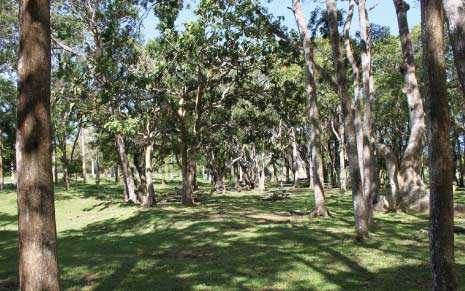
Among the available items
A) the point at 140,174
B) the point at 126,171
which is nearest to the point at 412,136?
the point at 126,171

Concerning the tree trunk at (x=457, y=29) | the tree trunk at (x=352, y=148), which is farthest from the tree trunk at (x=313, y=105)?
the tree trunk at (x=457, y=29)

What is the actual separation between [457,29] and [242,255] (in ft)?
20.4

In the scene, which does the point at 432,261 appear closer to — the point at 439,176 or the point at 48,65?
the point at 439,176

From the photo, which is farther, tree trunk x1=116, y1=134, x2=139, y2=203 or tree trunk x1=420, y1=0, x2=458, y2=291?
tree trunk x1=116, y1=134, x2=139, y2=203

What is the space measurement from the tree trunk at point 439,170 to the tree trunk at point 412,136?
37.9 feet

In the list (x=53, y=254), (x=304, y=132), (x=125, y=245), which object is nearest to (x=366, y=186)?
(x=125, y=245)

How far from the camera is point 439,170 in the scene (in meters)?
4.61

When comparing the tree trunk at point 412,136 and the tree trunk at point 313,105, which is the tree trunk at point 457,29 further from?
the tree trunk at point 412,136

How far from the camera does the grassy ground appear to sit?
7.36 metres

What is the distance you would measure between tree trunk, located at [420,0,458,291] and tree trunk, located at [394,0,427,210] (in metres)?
11.5

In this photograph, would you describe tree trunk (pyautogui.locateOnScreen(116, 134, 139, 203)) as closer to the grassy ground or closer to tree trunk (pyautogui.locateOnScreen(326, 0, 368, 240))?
the grassy ground

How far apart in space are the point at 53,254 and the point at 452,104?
35619 mm

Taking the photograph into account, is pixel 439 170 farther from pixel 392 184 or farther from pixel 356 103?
pixel 392 184

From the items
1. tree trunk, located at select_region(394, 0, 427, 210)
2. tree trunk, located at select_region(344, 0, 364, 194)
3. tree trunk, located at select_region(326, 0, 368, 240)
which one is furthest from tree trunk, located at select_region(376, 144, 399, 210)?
tree trunk, located at select_region(326, 0, 368, 240)
